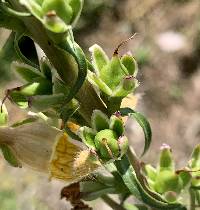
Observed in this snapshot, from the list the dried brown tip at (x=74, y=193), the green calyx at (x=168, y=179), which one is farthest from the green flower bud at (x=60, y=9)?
the dried brown tip at (x=74, y=193)

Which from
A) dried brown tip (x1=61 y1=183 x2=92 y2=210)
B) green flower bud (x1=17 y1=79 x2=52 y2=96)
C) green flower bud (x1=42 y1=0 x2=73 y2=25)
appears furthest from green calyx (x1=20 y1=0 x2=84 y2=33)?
dried brown tip (x1=61 y1=183 x2=92 y2=210)

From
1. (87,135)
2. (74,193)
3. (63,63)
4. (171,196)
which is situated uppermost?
(63,63)

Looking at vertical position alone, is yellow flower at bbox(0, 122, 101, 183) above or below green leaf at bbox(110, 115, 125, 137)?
below

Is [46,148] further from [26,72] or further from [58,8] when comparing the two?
[58,8]

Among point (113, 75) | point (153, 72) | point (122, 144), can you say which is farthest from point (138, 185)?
point (153, 72)

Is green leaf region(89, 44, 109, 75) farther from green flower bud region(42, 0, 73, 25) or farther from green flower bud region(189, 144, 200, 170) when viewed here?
green flower bud region(189, 144, 200, 170)

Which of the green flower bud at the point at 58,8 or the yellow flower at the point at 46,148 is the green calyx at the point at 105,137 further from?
the green flower bud at the point at 58,8
